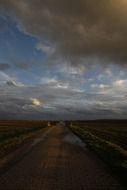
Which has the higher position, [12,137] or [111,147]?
[12,137]

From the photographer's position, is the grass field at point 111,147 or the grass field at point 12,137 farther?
the grass field at point 12,137

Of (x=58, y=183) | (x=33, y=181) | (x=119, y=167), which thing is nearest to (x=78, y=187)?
(x=58, y=183)

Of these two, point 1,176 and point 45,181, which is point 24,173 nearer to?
point 1,176

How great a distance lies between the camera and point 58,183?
8.99 m

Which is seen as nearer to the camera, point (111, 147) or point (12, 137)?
point (111, 147)

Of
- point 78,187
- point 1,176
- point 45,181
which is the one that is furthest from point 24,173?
point 78,187

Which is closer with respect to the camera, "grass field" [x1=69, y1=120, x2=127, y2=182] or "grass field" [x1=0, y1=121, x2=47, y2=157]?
"grass field" [x1=69, y1=120, x2=127, y2=182]

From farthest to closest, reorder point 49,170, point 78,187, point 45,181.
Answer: point 49,170
point 45,181
point 78,187

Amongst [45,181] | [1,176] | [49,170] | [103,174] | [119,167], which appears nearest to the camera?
[45,181]

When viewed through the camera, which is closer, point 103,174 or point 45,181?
point 45,181

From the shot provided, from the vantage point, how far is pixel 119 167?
12.4 meters

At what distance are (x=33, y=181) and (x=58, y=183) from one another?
2.94 ft

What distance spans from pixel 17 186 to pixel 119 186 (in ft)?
10.7

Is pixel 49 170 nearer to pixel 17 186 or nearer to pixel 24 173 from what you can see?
pixel 24 173
